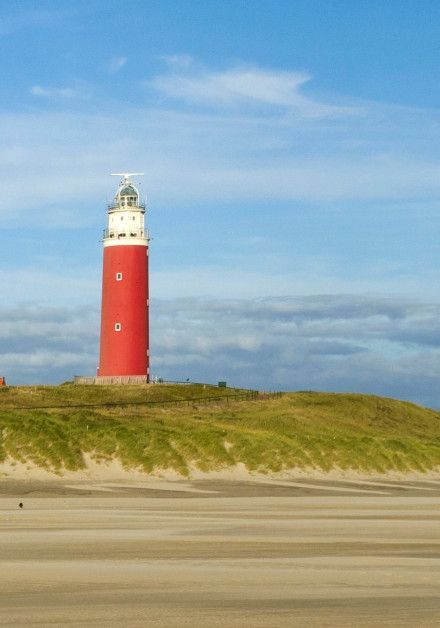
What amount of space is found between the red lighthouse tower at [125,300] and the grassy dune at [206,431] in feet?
17.4

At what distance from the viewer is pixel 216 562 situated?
2409cm

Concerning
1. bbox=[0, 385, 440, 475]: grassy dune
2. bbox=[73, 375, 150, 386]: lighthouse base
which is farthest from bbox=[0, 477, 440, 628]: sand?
bbox=[73, 375, 150, 386]: lighthouse base

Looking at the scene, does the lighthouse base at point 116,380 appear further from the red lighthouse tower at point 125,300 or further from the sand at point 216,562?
the sand at point 216,562

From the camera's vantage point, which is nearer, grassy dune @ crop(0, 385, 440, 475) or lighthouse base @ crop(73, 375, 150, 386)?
grassy dune @ crop(0, 385, 440, 475)

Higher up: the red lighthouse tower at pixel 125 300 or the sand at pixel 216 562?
the red lighthouse tower at pixel 125 300

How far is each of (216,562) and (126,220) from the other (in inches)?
2691

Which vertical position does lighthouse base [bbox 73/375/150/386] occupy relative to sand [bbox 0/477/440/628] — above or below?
above

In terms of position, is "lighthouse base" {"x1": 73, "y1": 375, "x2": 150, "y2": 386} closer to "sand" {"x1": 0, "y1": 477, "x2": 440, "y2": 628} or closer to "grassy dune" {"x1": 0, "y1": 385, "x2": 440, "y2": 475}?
"grassy dune" {"x1": 0, "y1": 385, "x2": 440, "y2": 475}

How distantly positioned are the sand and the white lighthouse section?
47794mm

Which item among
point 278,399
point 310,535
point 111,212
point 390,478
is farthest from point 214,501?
point 111,212

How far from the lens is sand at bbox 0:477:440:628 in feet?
59.9

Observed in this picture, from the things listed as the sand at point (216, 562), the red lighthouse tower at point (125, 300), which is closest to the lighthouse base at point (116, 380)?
the red lighthouse tower at point (125, 300)

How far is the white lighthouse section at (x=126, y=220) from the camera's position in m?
89.9

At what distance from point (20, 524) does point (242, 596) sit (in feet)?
44.5
